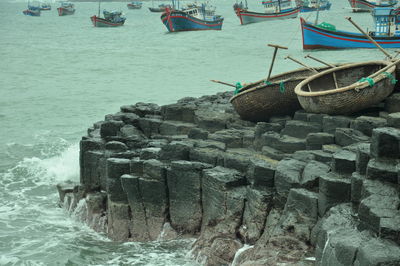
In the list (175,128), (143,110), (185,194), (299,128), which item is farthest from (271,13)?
(185,194)

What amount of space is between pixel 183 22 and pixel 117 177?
51119 mm

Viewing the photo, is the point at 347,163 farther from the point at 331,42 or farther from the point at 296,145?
the point at 331,42

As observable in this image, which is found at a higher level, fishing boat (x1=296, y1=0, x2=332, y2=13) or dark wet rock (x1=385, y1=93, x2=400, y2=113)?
fishing boat (x1=296, y1=0, x2=332, y2=13)

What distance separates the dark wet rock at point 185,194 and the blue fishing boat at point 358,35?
2460 cm

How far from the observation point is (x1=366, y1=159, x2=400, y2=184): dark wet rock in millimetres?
7087

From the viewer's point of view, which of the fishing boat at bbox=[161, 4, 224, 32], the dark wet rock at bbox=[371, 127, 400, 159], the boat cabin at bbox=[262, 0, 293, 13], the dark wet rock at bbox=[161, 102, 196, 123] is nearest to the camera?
the dark wet rock at bbox=[371, 127, 400, 159]

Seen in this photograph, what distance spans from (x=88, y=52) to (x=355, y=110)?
3788 cm

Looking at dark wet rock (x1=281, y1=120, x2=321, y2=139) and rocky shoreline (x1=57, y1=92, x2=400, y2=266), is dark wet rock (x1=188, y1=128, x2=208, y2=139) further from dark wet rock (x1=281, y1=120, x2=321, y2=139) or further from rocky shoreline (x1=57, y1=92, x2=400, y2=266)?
dark wet rock (x1=281, y1=120, x2=321, y2=139)

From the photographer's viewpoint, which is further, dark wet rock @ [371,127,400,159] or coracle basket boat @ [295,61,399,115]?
coracle basket boat @ [295,61,399,115]

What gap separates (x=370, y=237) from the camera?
21.3 ft

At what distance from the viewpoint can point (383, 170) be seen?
7.11 meters

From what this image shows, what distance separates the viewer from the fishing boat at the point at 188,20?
59156mm

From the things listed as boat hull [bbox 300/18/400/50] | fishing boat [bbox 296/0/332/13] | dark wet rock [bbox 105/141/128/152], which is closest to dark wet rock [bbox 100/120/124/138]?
dark wet rock [bbox 105/141/128/152]

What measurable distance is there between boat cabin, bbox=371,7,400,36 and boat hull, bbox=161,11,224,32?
90.6 ft
